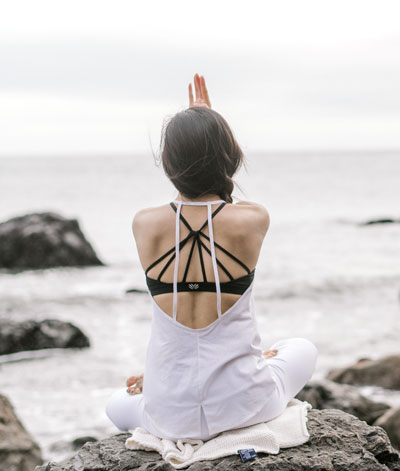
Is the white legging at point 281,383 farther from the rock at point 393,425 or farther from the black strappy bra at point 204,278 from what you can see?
the rock at point 393,425

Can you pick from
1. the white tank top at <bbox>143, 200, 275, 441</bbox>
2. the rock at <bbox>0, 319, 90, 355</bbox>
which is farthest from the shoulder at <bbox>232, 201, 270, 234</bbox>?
the rock at <bbox>0, 319, 90, 355</bbox>

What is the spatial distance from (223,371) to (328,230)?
84.0 feet

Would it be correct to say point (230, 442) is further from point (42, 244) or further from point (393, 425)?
point (42, 244)

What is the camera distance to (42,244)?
16812mm

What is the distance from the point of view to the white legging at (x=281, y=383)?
3.30 metres

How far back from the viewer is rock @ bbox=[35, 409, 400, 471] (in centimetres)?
300

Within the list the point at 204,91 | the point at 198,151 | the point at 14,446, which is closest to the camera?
the point at 198,151

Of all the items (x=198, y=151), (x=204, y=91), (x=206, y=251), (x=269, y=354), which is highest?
(x=204, y=91)

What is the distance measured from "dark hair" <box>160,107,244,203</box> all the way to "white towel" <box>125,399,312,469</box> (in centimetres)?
110

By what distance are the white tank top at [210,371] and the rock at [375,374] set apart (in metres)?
4.89

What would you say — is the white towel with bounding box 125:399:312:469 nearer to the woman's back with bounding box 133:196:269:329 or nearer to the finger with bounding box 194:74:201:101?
the woman's back with bounding box 133:196:269:329

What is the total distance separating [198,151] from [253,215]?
0.38m

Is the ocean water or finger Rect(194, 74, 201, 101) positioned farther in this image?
the ocean water

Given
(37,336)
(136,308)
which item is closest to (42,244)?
(136,308)
